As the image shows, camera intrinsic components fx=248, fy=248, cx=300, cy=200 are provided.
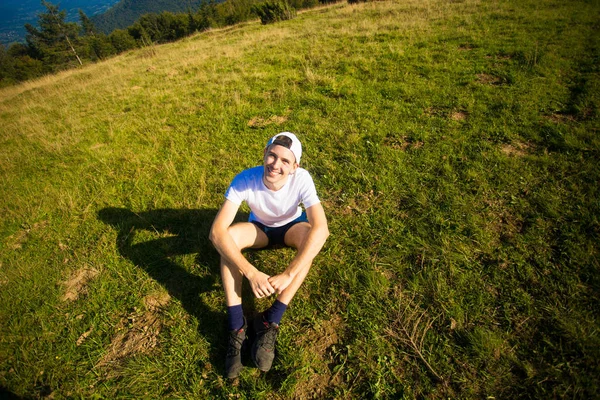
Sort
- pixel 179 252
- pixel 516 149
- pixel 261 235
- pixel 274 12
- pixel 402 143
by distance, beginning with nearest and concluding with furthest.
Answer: pixel 261 235 → pixel 179 252 → pixel 516 149 → pixel 402 143 → pixel 274 12

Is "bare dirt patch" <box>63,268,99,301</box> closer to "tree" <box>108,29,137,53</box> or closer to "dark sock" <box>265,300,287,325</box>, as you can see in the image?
"dark sock" <box>265,300,287,325</box>

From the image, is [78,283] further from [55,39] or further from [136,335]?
[55,39]

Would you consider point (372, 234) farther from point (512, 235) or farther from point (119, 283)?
point (119, 283)

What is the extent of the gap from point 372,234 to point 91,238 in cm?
427

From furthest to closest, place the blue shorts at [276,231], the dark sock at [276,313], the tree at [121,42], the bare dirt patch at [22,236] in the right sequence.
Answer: the tree at [121,42] < the bare dirt patch at [22,236] < the blue shorts at [276,231] < the dark sock at [276,313]

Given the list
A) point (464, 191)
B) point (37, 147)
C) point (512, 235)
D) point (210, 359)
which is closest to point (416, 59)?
point (464, 191)

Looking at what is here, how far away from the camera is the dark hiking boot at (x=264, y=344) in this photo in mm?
2316

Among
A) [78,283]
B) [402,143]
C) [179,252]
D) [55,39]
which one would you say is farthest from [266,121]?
[55,39]

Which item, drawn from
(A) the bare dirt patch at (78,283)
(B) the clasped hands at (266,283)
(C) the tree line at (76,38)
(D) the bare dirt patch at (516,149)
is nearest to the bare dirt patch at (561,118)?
(D) the bare dirt patch at (516,149)

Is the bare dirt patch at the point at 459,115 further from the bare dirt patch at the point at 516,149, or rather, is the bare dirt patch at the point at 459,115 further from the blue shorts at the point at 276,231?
the blue shorts at the point at 276,231

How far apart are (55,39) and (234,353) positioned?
220 ft

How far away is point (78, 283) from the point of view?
10.9 feet

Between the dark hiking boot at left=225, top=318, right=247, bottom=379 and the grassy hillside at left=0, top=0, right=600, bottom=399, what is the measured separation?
0.12 metres

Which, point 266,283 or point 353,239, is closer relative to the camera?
point 266,283
